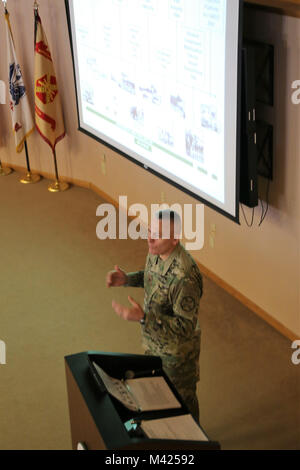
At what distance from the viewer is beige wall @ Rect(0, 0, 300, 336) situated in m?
3.90

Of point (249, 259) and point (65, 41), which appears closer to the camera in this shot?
point (249, 259)

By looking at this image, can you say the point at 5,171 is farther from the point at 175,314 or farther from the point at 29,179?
the point at 175,314

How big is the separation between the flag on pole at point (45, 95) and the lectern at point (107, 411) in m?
3.93

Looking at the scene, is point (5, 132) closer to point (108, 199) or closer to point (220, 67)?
point (108, 199)

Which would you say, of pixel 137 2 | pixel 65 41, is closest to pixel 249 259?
pixel 137 2

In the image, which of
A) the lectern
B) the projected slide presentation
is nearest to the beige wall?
the projected slide presentation

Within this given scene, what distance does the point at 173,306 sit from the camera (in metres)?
3.07

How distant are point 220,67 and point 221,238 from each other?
4.95ft

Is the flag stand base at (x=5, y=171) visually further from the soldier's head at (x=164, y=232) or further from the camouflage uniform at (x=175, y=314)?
the soldier's head at (x=164, y=232)

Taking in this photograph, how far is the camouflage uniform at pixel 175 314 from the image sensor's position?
301 cm

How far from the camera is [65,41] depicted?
615 centimetres

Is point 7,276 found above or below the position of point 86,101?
below

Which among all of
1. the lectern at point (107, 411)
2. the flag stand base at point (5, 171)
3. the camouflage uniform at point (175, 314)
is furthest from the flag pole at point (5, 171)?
the lectern at point (107, 411)

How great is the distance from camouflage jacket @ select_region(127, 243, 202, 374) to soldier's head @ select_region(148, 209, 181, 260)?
0.18 ft
